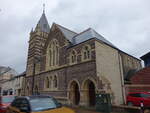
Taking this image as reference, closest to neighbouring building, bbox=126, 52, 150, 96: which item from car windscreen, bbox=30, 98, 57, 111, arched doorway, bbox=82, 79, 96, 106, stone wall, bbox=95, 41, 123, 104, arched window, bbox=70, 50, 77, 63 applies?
stone wall, bbox=95, 41, 123, 104

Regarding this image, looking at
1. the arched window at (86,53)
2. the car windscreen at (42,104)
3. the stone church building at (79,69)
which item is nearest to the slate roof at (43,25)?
the stone church building at (79,69)

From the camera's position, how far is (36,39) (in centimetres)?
3172

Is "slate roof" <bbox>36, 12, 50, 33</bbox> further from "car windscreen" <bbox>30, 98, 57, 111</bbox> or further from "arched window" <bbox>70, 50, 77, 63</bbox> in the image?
"car windscreen" <bbox>30, 98, 57, 111</bbox>

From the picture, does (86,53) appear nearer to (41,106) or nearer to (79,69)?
(79,69)

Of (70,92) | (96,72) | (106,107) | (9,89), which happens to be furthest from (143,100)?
(9,89)

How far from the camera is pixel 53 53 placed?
998 inches

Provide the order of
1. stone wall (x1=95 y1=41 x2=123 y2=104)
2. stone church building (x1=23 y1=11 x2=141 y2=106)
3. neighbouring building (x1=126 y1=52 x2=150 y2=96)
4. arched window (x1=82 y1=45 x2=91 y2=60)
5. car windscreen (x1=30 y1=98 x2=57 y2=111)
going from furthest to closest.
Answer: neighbouring building (x1=126 y1=52 x2=150 y2=96) < arched window (x1=82 y1=45 x2=91 y2=60) < stone church building (x1=23 y1=11 x2=141 y2=106) < stone wall (x1=95 y1=41 x2=123 y2=104) < car windscreen (x1=30 y1=98 x2=57 y2=111)

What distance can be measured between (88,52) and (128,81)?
343 inches

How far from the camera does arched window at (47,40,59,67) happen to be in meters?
24.2

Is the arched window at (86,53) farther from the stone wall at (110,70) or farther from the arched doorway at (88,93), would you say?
the arched doorway at (88,93)

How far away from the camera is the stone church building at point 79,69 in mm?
17348

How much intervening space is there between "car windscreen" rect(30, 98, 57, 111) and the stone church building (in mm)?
10092

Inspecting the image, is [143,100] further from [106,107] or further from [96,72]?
[96,72]

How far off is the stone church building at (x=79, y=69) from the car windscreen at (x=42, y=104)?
33.1 ft
